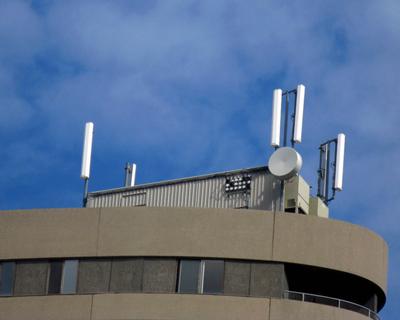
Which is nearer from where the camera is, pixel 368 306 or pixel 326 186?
pixel 368 306

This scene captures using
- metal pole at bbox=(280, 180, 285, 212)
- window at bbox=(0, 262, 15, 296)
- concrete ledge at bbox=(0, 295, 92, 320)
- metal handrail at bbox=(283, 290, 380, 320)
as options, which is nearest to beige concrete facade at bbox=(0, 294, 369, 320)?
concrete ledge at bbox=(0, 295, 92, 320)

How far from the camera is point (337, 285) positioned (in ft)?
175

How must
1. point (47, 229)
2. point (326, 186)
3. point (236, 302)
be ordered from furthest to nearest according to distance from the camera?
point (326, 186) → point (47, 229) → point (236, 302)

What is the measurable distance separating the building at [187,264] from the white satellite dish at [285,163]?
101 cm

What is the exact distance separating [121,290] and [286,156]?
955 centimetres

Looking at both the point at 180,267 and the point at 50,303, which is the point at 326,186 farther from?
the point at 50,303

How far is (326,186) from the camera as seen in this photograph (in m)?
59.0

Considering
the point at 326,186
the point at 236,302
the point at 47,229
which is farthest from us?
the point at 326,186

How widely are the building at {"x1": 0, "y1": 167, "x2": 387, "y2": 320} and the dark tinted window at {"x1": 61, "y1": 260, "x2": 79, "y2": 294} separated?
0.17ft

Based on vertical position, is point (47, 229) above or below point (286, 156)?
below

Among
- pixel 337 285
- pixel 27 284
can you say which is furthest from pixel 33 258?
pixel 337 285

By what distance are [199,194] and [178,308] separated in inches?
360

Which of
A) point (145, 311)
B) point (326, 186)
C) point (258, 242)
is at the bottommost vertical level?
point (145, 311)

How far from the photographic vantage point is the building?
50.9 metres
